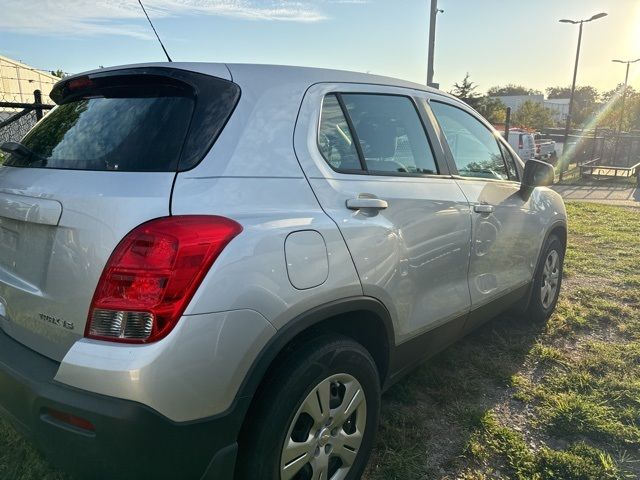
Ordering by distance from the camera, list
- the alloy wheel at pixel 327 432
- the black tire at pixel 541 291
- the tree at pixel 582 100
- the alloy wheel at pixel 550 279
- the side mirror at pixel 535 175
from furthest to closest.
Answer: the tree at pixel 582 100 < the alloy wheel at pixel 550 279 < the black tire at pixel 541 291 < the side mirror at pixel 535 175 < the alloy wheel at pixel 327 432

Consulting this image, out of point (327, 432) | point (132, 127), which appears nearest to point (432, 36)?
point (132, 127)

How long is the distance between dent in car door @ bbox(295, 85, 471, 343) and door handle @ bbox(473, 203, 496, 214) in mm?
122

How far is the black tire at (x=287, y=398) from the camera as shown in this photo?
71.9 inches

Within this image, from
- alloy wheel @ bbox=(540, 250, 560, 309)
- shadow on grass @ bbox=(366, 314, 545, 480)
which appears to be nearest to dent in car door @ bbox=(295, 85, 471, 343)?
shadow on grass @ bbox=(366, 314, 545, 480)

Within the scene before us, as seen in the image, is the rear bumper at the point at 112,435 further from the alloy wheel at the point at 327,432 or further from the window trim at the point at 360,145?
the window trim at the point at 360,145

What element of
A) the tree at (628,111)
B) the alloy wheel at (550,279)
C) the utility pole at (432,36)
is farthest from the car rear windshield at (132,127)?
the tree at (628,111)

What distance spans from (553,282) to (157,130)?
12.1 feet

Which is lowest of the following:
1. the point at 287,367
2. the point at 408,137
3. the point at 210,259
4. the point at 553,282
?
the point at 553,282

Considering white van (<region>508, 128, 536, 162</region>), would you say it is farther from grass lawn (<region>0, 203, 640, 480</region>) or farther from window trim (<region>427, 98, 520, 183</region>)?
window trim (<region>427, 98, 520, 183</region>)

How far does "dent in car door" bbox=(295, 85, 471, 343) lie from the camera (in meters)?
2.15

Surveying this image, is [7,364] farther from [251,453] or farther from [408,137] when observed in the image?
[408,137]

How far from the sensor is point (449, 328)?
2926mm

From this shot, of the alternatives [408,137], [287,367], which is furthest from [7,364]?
[408,137]

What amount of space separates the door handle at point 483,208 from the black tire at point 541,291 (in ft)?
3.67
